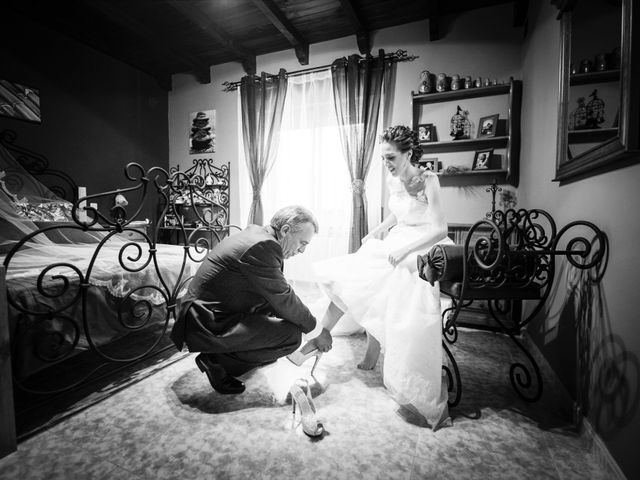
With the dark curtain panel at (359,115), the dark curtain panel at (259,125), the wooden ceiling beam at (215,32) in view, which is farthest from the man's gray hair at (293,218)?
the wooden ceiling beam at (215,32)

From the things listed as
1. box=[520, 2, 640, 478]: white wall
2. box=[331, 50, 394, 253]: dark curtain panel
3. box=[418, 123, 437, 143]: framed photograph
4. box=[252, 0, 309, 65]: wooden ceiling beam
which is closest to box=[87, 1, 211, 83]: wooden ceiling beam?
box=[252, 0, 309, 65]: wooden ceiling beam

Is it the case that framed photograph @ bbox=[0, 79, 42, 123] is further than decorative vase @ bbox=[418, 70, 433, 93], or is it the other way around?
decorative vase @ bbox=[418, 70, 433, 93]

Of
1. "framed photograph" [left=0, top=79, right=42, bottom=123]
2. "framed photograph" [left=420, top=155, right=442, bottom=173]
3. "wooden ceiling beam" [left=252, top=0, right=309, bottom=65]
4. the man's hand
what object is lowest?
the man's hand

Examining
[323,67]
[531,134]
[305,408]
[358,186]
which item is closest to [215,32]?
[323,67]

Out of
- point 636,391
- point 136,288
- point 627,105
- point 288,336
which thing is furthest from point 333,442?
point 627,105

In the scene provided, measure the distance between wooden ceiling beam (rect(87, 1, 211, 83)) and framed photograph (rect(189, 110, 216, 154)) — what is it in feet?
1.76

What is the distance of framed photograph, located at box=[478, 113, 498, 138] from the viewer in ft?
10.4

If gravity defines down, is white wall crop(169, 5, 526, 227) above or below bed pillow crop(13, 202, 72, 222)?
above

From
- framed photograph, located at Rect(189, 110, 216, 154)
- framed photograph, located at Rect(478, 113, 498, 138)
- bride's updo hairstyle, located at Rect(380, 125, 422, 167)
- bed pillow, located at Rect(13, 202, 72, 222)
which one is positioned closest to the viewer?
bride's updo hairstyle, located at Rect(380, 125, 422, 167)

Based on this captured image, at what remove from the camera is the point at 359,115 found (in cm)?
383

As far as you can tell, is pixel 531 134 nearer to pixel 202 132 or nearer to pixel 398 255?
pixel 398 255

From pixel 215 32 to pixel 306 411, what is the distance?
4387mm

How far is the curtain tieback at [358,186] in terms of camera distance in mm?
3771

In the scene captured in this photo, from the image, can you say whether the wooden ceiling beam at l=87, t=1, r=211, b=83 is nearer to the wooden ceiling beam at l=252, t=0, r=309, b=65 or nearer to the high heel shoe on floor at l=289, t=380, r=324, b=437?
the wooden ceiling beam at l=252, t=0, r=309, b=65
